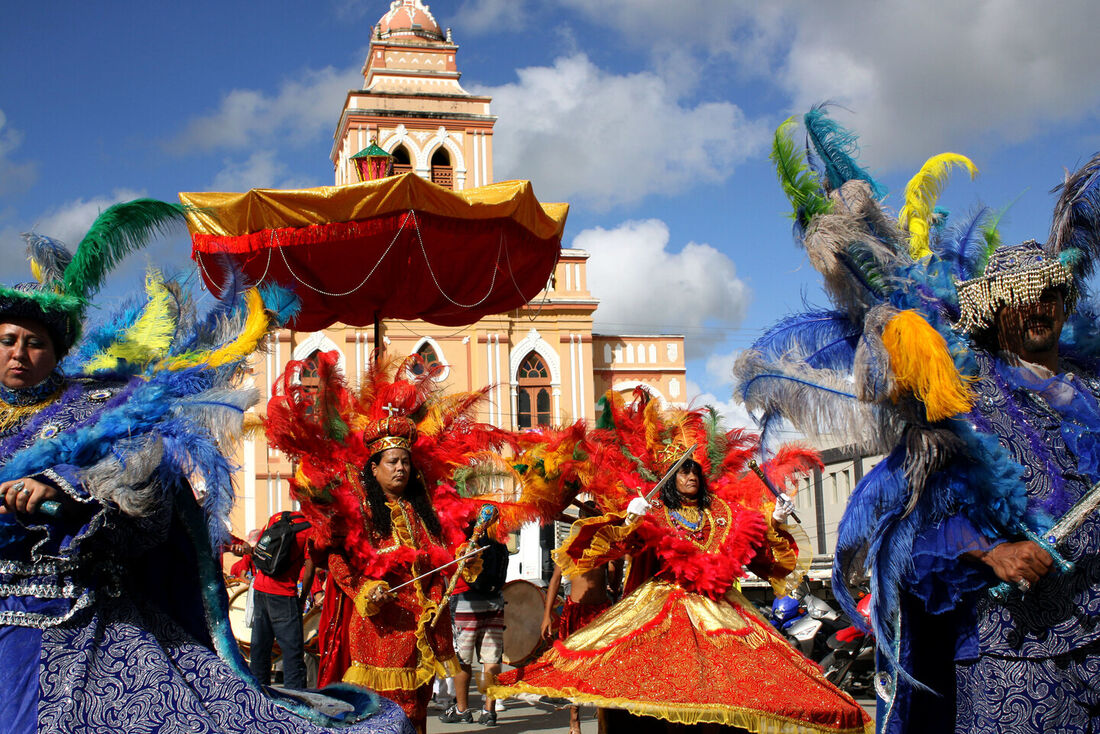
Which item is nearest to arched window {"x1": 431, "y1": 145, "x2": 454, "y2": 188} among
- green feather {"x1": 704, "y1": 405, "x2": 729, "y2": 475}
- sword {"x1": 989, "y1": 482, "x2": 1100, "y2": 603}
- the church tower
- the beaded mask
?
the church tower

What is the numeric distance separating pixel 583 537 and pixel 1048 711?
10.4 ft

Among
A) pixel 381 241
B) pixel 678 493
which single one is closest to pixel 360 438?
pixel 678 493

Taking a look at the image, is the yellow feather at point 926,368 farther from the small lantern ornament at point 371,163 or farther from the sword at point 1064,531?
the small lantern ornament at point 371,163

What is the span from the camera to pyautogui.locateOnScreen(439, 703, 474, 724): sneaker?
8297mm

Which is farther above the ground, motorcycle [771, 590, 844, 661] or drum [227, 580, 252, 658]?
drum [227, 580, 252, 658]

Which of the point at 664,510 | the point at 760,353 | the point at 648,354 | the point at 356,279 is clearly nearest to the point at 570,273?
the point at 648,354

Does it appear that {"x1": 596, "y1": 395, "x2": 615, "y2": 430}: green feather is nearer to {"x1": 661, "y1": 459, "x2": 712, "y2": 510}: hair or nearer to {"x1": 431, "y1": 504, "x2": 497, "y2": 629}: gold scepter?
{"x1": 661, "y1": 459, "x2": 712, "y2": 510}: hair

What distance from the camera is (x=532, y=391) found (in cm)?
2688

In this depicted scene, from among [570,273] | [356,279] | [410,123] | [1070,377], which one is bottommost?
[1070,377]

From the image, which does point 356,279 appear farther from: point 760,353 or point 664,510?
point 760,353

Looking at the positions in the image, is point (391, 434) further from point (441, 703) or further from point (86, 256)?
point (441, 703)

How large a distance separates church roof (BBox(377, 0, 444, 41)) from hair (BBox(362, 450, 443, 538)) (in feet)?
83.5

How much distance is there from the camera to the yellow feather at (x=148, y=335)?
3.55 m

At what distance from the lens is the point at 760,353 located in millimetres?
3764
